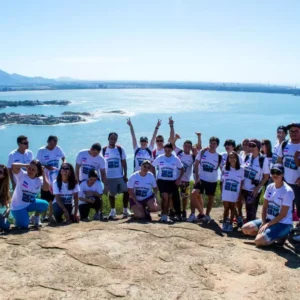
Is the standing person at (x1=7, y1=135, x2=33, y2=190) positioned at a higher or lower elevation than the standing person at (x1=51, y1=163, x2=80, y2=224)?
higher

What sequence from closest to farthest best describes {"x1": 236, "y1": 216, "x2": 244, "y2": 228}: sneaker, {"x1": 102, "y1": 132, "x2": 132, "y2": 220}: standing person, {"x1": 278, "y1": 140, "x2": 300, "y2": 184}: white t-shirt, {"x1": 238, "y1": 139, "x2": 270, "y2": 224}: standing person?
{"x1": 278, "y1": 140, "x2": 300, "y2": 184}: white t-shirt < {"x1": 238, "y1": 139, "x2": 270, "y2": 224}: standing person < {"x1": 236, "y1": 216, "x2": 244, "y2": 228}: sneaker < {"x1": 102, "y1": 132, "x2": 132, "y2": 220}: standing person

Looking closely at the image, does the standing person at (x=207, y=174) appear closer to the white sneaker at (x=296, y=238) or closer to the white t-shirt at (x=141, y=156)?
the white t-shirt at (x=141, y=156)

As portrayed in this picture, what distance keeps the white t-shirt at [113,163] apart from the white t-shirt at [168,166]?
0.94m

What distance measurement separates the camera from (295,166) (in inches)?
230

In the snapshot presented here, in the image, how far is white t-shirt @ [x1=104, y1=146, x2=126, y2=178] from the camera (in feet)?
24.2

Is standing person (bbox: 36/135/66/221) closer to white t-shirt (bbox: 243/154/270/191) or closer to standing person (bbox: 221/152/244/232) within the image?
standing person (bbox: 221/152/244/232)

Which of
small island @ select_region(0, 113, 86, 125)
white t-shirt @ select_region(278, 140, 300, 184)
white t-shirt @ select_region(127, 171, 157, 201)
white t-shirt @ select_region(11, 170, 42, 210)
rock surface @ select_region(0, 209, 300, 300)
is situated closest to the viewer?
rock surface @ select_region(0, 209, 300, 300)

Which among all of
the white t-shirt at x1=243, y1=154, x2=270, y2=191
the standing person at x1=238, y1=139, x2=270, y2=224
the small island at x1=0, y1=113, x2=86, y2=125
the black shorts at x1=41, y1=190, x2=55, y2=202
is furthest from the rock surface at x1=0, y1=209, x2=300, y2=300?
the small island at x1=0, y1=113, x2=86, y2=125

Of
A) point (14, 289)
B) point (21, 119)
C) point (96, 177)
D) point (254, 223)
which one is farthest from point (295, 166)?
point (21, 119)

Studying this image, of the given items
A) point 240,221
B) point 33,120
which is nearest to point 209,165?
point 240,221

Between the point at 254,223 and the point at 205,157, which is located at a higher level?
the point at 205,157

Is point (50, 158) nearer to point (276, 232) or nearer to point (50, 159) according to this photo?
point (50, 159)

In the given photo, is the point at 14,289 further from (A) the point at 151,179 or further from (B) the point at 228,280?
(A) the point at 151,179

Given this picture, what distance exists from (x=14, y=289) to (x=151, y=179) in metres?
3.17
